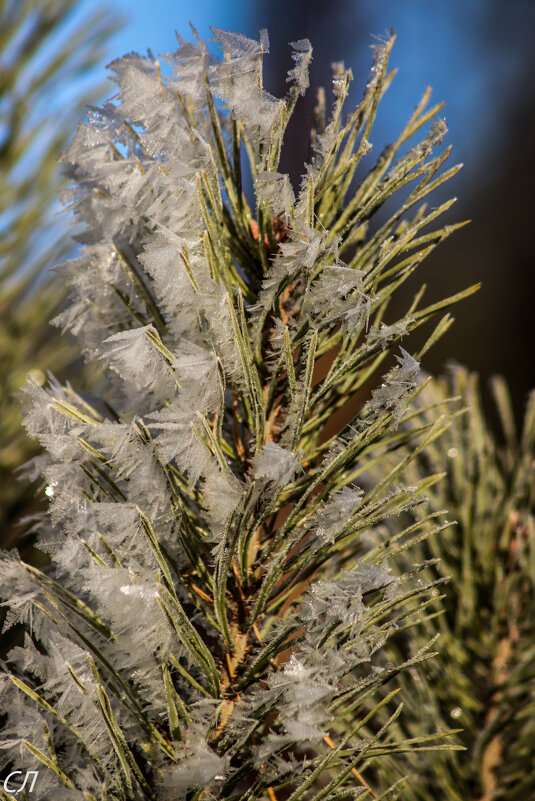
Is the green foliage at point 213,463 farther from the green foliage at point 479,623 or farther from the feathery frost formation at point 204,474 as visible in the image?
the green foliage at point 479,623

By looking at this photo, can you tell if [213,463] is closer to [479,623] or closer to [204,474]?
[204,474]

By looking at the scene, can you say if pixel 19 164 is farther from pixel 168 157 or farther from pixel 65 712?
pixel 65 712

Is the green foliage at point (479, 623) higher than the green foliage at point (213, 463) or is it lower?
lower

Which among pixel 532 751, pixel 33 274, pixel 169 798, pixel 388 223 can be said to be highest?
pixel 33 274

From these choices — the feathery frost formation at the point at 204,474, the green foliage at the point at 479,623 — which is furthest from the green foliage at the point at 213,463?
the green foliage at the point at 479,623

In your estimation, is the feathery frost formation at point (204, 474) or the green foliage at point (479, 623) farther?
the green foliage at point (479, 623)

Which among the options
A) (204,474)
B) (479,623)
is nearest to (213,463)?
(204,474)

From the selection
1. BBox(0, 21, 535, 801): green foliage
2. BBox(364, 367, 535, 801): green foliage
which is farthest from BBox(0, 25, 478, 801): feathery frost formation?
BBox(364, 367, 535, 801): green foliage

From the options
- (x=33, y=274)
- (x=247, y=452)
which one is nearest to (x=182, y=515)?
(x=247, y=452)
